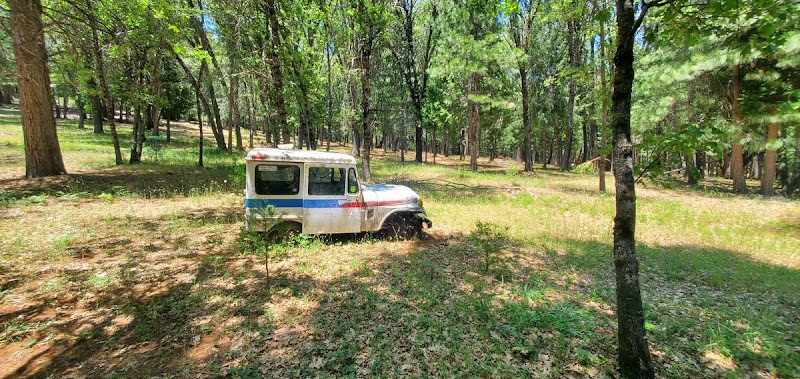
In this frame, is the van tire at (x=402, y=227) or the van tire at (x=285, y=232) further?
the van tire at (x=402, y=227)

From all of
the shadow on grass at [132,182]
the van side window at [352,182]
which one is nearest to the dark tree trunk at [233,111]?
the shadow on grass at [132,182]

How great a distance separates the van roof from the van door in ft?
0.55

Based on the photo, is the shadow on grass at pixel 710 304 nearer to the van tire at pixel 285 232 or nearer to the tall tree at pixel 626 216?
the tall tree at pixel 626 216

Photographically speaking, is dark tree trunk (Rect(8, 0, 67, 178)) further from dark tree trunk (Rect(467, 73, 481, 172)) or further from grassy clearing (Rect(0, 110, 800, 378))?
dark tree trunk (Rect(467, 73, 481, 172))

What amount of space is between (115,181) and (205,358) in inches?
507

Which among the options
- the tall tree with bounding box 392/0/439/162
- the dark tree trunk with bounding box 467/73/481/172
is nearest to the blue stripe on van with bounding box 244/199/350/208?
the dark tree trunk with bounding box 467/73/481/172

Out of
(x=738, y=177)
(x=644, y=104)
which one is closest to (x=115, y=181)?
(x=644, y=104)

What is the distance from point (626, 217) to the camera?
3.57 meters

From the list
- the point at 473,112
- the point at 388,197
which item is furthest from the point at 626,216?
the point at 473,112

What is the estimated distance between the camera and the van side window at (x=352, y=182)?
26.5 feet

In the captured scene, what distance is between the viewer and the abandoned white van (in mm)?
7273

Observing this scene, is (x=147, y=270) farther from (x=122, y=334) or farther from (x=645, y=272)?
(x=645, y=272)

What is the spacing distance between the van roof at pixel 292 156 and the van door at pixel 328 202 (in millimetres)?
168

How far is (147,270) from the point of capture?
20.9 feet
